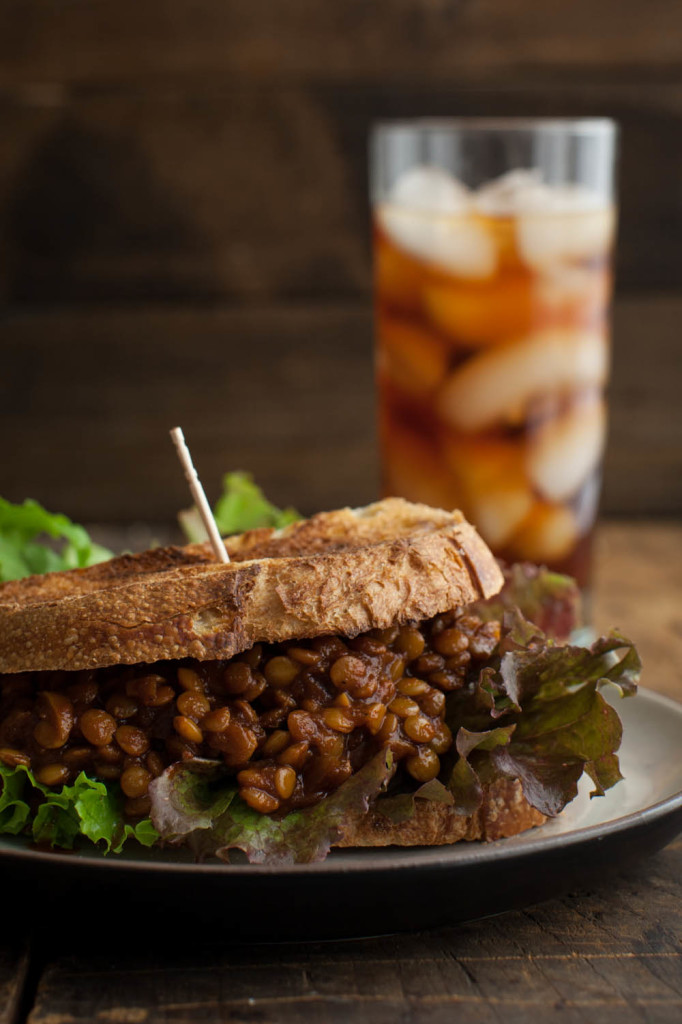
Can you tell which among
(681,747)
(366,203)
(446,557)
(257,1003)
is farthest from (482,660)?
(366,203)

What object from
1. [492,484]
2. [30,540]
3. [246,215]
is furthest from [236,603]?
[246,215]

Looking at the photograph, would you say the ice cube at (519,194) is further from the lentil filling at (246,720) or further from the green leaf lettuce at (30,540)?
the lentil filling at (246,720)

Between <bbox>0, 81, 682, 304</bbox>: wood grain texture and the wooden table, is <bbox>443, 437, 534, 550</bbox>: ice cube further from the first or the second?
<bbox>0, 81, 682, 304</bbox>: wood grain texture

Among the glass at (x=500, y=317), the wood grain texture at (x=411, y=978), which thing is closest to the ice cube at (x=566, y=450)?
the glass at (x=500, y=317)

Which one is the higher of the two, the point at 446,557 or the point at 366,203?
the point at 446,557

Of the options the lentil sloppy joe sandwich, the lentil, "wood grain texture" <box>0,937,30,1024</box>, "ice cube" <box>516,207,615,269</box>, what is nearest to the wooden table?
"wood grain texture" <box>0,937,30,1024</box>

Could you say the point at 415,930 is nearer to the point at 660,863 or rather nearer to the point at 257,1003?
the point at 257,1003

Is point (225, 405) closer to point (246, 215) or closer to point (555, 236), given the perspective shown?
point (246, 215)
